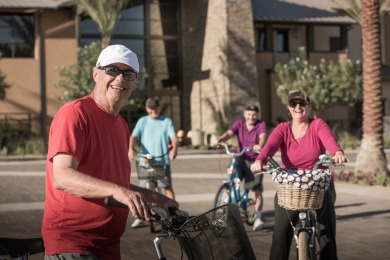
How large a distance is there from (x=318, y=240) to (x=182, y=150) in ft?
99.2

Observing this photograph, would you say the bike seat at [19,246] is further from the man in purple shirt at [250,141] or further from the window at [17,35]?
the window at [17,35]

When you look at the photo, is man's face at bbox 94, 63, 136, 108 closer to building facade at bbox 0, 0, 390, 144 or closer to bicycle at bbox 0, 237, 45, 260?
bicycle at bbox 0, 237, 45, 260

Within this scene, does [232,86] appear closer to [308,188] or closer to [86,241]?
[308,188]

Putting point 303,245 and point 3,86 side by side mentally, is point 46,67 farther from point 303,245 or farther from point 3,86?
point 303,245

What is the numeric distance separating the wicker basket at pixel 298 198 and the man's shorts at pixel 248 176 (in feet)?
17.3

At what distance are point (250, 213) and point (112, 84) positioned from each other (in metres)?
8.46

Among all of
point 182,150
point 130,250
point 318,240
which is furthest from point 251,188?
point 182,150

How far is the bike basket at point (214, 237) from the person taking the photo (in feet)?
11.9

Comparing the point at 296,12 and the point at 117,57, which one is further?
the point at 296,12

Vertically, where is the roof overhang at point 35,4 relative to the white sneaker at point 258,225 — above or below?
above

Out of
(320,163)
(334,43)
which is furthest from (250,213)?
(334,43)

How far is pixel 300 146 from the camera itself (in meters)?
7.88

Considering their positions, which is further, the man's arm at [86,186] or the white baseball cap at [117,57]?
the white baseball cap at [117,57]

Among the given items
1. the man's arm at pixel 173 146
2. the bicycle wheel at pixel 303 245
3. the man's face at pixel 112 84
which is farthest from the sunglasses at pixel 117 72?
the man's arm at pixel 173 146
